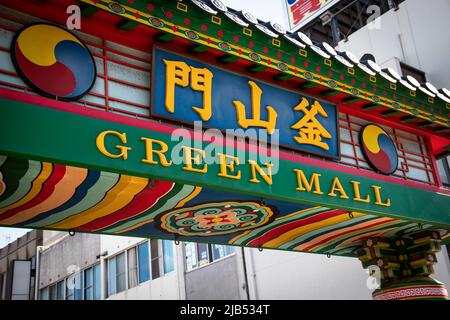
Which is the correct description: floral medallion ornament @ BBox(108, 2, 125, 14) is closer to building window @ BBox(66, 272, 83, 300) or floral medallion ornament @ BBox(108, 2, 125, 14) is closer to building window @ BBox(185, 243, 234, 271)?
building window @ BBox(185, 243, 234, 271)

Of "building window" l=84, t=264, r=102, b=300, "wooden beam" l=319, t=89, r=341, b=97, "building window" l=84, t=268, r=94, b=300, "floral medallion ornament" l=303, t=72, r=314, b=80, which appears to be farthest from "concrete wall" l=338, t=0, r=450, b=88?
"building window" l=84, t=268, r=94, b=300

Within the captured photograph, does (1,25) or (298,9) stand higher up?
(298,9)

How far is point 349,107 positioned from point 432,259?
4.02 m

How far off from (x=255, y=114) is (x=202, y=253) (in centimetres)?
1386

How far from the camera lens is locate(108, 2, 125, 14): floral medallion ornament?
6851mm

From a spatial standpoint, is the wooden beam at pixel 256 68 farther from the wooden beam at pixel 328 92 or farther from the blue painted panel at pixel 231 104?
the wooden beam at pixel 328 92

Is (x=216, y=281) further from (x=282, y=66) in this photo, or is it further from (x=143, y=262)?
(x=282, y=66)

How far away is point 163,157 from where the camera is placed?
689 cm

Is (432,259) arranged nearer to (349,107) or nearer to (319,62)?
(349,107)

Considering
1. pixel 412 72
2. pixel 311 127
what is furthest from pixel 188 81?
pixel 412 72

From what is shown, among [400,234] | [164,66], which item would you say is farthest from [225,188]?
[400,234]

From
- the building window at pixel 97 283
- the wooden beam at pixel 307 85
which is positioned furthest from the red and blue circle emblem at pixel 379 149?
the building window at pixel 97 283

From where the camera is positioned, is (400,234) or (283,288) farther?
(283,288)

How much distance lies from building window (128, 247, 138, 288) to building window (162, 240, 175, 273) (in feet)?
5.95
